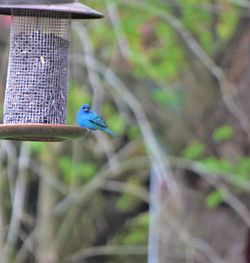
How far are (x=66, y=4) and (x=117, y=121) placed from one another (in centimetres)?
463

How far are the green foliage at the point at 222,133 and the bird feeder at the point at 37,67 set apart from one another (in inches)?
124

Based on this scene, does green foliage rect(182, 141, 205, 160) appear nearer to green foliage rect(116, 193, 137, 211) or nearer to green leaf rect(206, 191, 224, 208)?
green leaf rect(206, 191, 224, 208)

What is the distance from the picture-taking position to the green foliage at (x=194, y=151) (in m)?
9.87

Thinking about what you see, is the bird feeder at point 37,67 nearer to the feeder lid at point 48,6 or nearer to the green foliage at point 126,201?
the feeder lid at point 48,6

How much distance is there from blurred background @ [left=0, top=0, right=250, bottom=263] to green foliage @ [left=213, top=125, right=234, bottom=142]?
2 centimetres

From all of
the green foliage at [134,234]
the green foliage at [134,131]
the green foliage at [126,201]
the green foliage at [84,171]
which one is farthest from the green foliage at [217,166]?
the green foliage at [134,234]

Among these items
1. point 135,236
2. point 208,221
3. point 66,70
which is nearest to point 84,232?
point 135,236

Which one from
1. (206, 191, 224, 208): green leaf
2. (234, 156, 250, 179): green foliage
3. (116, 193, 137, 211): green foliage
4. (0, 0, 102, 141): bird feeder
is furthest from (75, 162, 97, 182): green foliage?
(0, 0, 102, 141): bird feeder

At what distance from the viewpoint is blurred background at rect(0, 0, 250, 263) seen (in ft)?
32.2

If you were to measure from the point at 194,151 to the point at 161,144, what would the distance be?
1.53 m

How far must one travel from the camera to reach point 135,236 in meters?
12.3

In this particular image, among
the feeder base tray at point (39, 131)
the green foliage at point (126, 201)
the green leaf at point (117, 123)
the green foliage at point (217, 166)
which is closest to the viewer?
the feeder base tray at point (39, 131)

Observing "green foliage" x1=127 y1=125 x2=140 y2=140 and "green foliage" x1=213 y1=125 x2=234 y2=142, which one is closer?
"green foliage" x1=213 y1=125 x2=234 y2=142

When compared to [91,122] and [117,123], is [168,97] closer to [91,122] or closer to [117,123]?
[117,123]
